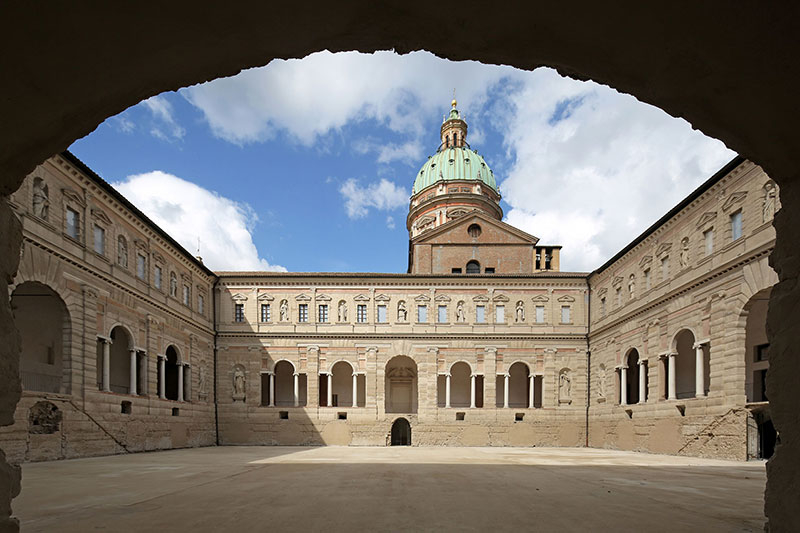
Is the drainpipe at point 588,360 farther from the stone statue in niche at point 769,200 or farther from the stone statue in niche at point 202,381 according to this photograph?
the stone statue in niche at point 202,381

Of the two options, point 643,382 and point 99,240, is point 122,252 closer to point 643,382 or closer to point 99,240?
point 99,240

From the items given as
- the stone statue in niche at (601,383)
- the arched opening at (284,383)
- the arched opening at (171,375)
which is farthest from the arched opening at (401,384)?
the arched opening at (171,375)

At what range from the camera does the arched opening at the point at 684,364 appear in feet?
97.2

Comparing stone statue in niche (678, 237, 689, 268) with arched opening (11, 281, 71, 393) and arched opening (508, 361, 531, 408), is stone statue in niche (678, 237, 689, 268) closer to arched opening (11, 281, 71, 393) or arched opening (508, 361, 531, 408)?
arched opening (508, 361, 531, 408)

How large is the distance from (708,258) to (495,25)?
25.6 m

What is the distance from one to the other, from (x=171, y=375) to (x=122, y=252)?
11344mm

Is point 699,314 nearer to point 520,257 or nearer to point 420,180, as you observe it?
point 520,257

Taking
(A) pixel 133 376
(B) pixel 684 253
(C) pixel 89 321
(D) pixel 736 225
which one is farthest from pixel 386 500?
(B) pixel 684 253

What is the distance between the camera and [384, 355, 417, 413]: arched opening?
143ft

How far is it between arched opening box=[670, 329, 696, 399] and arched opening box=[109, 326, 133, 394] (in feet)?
100

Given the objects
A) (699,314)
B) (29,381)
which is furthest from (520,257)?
(29,381)

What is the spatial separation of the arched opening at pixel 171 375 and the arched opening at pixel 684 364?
102ft

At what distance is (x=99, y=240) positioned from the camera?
25672 mm

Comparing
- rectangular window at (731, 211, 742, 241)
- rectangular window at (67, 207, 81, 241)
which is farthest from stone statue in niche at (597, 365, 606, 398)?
rectangular window at (67, 207, 81, 241)
